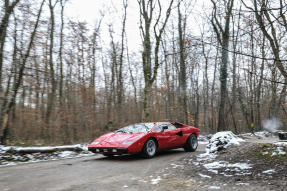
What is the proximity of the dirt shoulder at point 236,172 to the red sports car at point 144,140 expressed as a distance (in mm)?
1469

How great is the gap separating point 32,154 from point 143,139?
4135 millimetres

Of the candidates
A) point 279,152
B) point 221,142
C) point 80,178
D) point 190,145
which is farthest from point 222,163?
point 190,145

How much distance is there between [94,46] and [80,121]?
6711 millimetres

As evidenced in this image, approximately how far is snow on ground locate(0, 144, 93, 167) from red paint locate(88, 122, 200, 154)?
68.2 inches

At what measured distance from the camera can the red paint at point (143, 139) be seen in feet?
25.7

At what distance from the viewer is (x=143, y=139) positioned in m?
8.09

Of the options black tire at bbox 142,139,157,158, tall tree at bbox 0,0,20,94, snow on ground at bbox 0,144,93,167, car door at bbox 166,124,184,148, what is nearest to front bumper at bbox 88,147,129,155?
black tire at bbox 142,139,157,158

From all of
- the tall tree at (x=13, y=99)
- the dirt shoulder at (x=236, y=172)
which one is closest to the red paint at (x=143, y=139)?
the dirt shoulder at (x=236, y=172)

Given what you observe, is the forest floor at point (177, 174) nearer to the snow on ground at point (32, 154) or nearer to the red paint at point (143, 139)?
the snow on ground at point (32, 154)

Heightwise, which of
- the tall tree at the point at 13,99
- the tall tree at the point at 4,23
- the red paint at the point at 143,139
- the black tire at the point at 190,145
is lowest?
the black tire at the point at 190,145

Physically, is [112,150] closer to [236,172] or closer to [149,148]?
[149,148]

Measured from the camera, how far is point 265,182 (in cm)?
454

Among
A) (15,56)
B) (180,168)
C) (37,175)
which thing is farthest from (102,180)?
(15,56)

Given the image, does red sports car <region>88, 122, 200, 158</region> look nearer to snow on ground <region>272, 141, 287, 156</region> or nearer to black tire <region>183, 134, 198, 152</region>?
black tire <region>183, 134, 198, 152</region>
